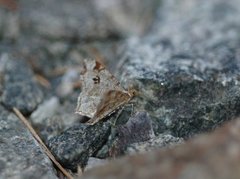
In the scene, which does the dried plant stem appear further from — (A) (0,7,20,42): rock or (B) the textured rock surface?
(A) (0,7,20,42): rock

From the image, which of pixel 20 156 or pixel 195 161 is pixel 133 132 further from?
pixel 195 161

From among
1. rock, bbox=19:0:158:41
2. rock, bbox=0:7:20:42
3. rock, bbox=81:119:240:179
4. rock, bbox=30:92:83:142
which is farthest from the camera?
rock, bbox=19:0:158:41

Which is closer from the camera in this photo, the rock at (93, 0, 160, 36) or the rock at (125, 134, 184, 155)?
the rock at (125, 134, 184, 155)

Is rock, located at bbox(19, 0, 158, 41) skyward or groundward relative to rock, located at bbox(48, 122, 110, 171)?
skyward

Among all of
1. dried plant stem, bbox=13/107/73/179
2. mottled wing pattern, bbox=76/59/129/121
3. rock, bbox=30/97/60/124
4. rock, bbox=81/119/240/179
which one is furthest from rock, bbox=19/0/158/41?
rock, bbox=81/119/240/179

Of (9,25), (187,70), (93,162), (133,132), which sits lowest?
(93,162)

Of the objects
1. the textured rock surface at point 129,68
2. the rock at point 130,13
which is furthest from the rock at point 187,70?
the rock at point 130,13

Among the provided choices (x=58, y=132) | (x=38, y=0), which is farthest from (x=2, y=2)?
(x=58, y=132)

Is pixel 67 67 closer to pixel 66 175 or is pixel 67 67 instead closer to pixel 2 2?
pixel 2 2

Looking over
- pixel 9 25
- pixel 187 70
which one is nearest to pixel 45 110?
pixel 187 70
